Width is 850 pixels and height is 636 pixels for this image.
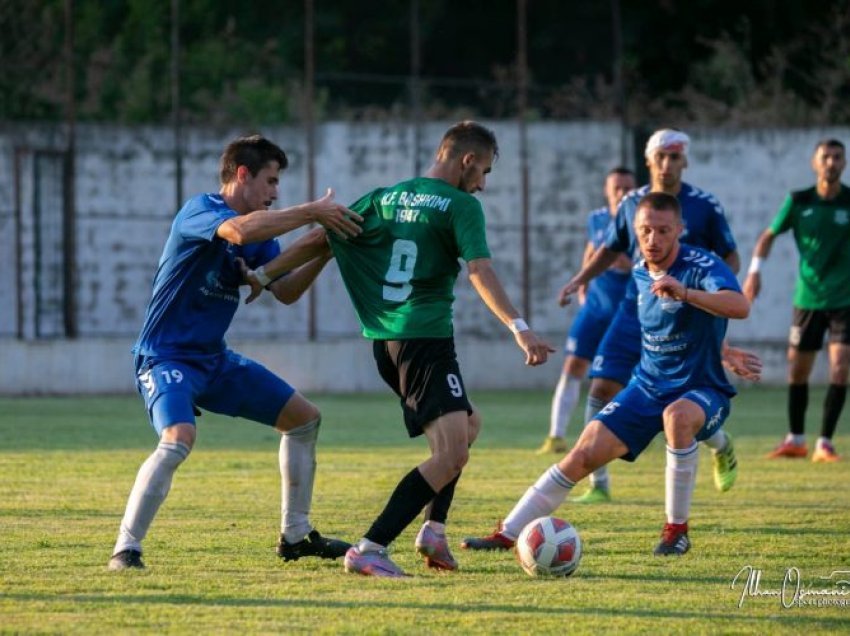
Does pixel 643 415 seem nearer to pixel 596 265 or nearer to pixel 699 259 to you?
pixel 699 259

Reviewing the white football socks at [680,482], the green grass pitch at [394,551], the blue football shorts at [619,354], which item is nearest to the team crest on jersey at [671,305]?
the white football socks at [680,482]

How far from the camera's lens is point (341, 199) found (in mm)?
22984

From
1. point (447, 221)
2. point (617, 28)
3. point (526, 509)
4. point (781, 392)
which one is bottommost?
point (781, 392)

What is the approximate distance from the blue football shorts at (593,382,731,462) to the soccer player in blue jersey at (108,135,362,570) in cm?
148

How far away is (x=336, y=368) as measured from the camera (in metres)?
21.9

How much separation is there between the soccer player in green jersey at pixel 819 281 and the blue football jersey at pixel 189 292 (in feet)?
23.2

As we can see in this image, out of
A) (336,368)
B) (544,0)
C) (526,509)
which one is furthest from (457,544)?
(544,0)

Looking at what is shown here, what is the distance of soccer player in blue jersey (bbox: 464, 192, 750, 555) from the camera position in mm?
8094

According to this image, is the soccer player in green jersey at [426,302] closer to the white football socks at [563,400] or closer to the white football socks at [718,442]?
the white football socks at [718,442]

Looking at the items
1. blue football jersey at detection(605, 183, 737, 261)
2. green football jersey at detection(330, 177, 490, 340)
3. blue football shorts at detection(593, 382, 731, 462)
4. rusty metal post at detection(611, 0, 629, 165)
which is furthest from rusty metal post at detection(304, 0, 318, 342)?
green football jersey at detection(330, 177, 490, 340)

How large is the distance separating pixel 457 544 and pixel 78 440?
7.04 meters

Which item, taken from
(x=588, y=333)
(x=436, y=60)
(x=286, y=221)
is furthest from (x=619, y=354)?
(x=436, y=60)

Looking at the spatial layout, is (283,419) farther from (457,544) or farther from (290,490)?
(457,544)

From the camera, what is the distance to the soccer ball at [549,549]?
7289 millimetres
